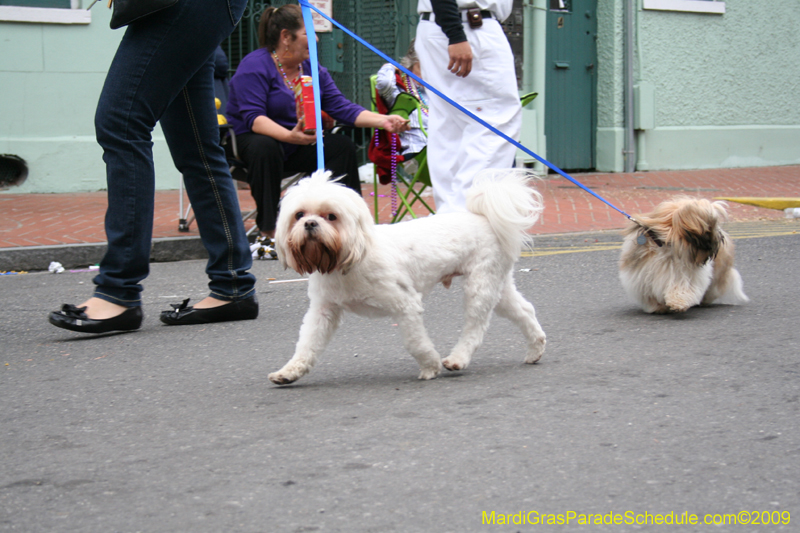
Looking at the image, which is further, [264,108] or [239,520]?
[264,108]

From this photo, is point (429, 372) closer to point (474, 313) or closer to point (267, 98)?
point (474, 313)

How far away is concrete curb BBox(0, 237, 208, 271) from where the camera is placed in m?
6.45

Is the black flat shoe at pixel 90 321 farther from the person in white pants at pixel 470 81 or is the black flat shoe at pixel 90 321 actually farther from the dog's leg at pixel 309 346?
the person in white pants at pixel 470 81

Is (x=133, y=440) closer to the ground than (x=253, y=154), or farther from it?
closer to the ground

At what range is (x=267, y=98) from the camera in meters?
6.98

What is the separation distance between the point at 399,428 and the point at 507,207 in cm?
108

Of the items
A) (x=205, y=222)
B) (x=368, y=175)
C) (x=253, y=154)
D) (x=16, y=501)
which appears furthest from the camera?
(x=368, y=175)

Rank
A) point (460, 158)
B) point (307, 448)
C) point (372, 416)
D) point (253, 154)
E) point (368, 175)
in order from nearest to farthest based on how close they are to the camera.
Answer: point (307, 448), point (372, 416), point (460, 158), point (253, 154), point (368, 175)

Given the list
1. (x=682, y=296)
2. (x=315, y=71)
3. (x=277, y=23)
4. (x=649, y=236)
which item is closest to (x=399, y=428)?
(x=315, y=71)

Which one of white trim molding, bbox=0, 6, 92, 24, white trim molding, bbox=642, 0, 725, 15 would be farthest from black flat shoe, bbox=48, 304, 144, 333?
white trim molding, bbox=642, 0, 725, 15

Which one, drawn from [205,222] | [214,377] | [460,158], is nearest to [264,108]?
[460,158]

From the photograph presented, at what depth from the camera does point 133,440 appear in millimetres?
2607

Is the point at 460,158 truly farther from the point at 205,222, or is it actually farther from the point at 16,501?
the point at 16,501

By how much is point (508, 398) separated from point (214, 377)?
1128 mm
